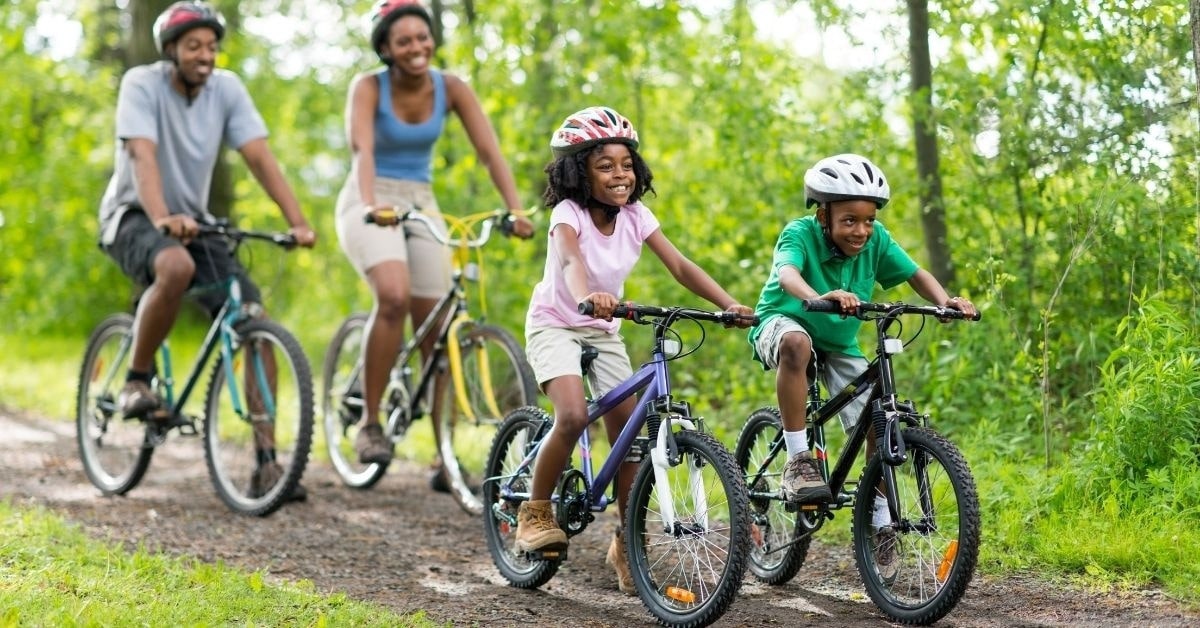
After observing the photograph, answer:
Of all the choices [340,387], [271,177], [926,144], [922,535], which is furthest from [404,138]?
[922,535]

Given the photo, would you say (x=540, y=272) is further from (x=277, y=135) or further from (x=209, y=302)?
(x=277, y=135)

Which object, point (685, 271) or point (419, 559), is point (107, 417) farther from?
point (685, 271)

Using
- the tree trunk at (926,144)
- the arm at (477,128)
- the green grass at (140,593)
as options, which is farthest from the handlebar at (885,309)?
the arm at (477,128)

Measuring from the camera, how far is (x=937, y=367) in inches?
269

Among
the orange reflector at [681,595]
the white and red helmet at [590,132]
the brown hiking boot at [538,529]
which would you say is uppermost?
the white and red helmet at [590,132]

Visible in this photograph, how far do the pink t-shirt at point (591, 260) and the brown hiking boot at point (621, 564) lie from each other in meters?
0.84

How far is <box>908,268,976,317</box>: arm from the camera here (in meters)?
4.41

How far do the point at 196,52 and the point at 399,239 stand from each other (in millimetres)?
1331

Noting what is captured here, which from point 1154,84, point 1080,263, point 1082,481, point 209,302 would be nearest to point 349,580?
point 209,302

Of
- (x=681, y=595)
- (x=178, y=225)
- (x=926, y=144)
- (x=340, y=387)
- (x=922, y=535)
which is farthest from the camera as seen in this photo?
(x=340, y=387)

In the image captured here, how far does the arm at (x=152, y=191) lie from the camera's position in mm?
6305

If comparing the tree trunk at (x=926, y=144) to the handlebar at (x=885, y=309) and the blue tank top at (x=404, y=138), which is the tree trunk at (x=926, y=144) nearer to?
the blue tank top at (x=404, y=138)

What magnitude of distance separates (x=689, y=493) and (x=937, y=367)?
9.10ft

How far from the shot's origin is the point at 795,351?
4.58 meters
